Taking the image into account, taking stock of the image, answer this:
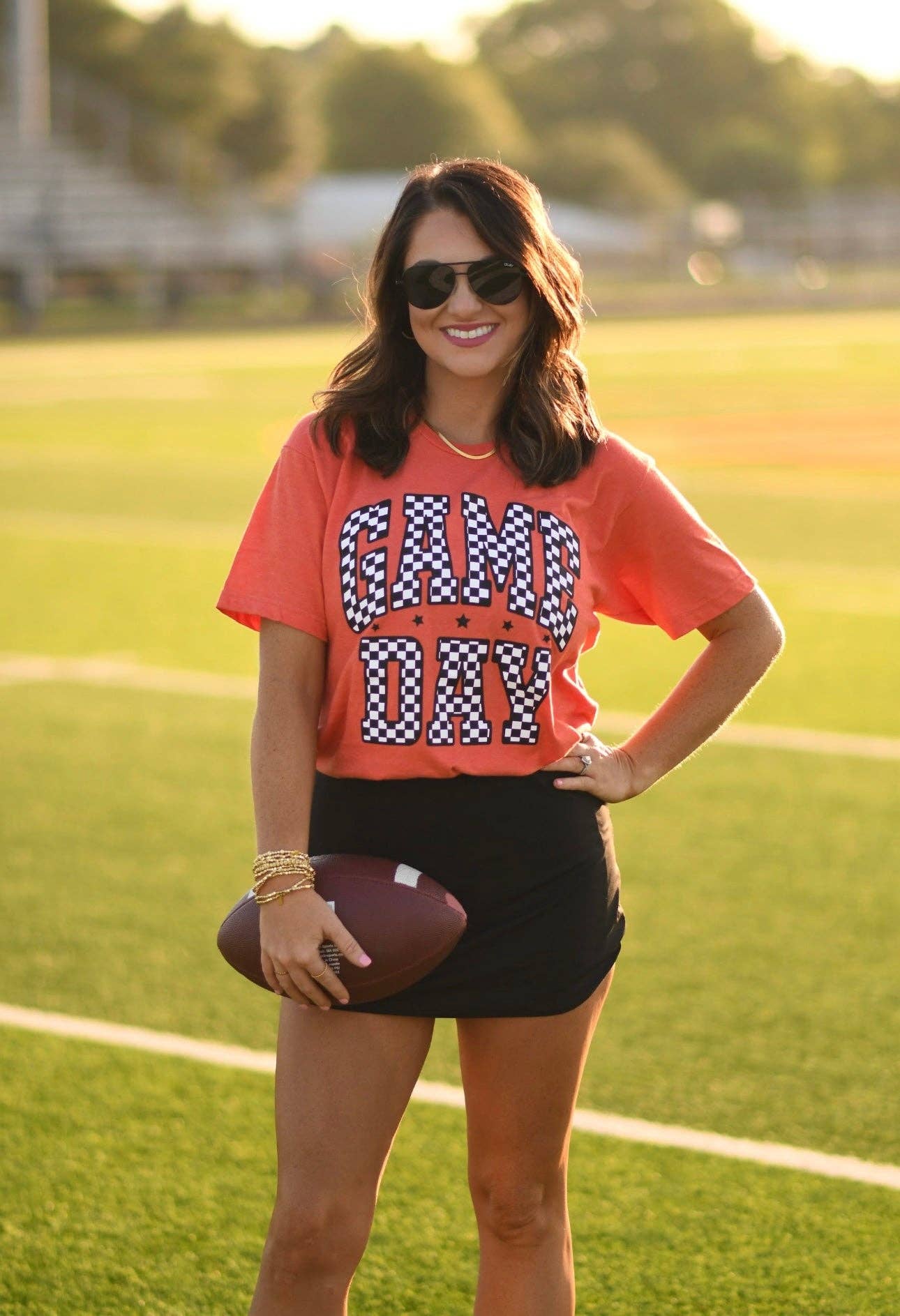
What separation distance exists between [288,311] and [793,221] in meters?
26.6

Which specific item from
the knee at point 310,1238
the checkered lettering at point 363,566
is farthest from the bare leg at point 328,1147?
the checkered lettering at point 363,566

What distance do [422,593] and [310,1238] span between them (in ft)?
2.90

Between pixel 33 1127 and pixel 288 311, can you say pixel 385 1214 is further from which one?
pixel 288 311

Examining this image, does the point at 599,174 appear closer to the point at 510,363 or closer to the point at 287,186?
the point at 287,186

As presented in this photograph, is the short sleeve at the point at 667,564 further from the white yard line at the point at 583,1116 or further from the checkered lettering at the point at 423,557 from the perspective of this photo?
the white yard line at the point at 583,1116

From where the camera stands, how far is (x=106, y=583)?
1179cm

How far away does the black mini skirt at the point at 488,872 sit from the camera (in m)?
2.83

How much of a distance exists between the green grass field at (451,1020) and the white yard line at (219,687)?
10 cm

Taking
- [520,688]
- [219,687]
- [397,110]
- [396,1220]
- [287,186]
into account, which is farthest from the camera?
[397,110]

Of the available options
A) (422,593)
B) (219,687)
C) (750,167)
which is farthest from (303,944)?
(750,167)

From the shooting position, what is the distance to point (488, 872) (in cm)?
285

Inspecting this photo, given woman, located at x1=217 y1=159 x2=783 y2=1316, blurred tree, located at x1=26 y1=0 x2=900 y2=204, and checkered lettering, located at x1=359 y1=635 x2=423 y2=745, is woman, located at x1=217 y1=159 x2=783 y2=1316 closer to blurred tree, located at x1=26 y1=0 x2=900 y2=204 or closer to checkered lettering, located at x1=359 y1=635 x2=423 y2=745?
checkered lettering, located at x1=359 y1=635 x2=423 y2=745

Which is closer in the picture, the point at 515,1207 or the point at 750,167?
the point at 515,1207

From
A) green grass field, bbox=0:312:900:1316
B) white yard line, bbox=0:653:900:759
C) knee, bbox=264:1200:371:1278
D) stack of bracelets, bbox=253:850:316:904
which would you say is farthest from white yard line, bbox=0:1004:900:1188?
white yard line, bbox=0:653:900:759
